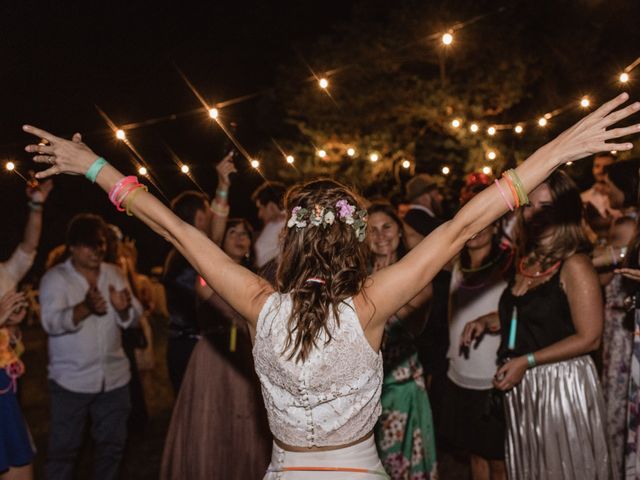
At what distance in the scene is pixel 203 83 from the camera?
9.94m

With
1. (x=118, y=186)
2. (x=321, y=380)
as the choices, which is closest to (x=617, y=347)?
(x=321, y=380)

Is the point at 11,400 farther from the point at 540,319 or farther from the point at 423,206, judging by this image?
the point at 423,206

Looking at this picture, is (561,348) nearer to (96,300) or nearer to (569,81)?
(96,300)

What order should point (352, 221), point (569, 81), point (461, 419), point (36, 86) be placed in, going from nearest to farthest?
point (352, 221) < point (461, 419) < point (36, 86) < point (569, 81)

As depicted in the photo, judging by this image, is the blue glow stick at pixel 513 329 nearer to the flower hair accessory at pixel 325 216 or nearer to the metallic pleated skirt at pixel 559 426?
the metallic pleated skirt at pixel 559 426

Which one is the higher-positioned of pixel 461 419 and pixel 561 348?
→ pixel 561 348

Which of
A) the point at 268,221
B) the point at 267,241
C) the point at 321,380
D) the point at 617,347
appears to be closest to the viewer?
the point at 321,380

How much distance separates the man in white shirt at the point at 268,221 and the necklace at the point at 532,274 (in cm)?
276

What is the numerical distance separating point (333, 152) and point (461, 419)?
22.6 feet

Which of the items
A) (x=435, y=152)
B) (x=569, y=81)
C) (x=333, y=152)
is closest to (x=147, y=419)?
(x=333, y=152)

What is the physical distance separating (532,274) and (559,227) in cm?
31

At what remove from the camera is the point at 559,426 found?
3.17m

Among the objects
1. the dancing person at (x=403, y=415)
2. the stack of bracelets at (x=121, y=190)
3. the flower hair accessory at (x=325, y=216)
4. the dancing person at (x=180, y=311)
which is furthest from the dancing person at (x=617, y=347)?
the stack of bracelets at (x=121, y=190)

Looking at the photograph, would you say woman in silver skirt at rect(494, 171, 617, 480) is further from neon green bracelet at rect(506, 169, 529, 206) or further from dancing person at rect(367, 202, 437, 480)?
neon green bracelet at rect(506, 169, 529, 206)
